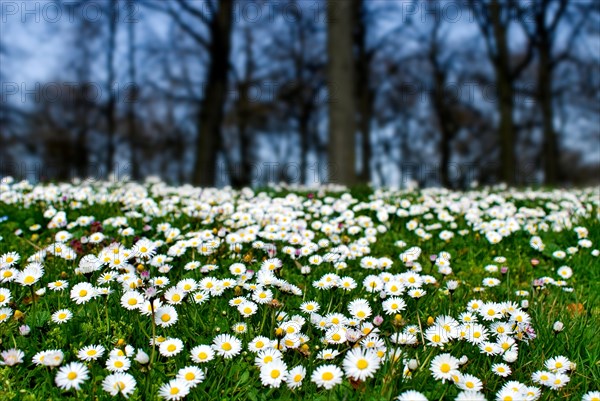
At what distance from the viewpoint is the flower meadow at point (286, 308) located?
6.63 ft

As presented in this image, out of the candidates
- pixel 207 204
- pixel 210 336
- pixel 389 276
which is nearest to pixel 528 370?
pixel 389 276

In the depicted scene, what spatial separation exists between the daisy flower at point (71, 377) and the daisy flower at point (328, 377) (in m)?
0.86

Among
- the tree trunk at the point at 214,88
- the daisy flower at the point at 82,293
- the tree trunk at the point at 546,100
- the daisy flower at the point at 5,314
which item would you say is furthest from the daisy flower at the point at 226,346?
the tree trunk at the point at 546,100

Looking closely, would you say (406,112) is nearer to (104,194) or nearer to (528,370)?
(104,194)

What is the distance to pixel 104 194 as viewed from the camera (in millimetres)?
4941

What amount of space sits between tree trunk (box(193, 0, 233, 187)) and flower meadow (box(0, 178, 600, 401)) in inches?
289

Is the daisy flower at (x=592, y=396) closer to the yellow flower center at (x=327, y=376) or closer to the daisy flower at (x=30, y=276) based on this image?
the yellow flower center at (x=327, y=376)

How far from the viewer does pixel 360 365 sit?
73.0 inches

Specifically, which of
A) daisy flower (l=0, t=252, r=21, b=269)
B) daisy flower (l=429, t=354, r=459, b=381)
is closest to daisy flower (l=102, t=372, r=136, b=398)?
daisy flower (l=429, t=354, r=459, b=381)

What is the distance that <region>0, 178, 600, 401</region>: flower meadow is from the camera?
6.63 feet

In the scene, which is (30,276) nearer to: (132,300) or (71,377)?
(132,300)

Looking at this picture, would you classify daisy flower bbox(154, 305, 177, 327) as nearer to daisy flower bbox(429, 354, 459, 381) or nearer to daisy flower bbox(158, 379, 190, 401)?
daisy flower bbox(158, 379, 190, 401)

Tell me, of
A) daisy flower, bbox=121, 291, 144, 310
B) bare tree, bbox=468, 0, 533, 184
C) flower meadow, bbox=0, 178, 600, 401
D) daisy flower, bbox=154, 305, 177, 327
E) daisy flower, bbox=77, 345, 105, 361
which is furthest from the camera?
bare tree, bbox=468, 0, 533, 184

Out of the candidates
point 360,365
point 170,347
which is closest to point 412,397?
point 360,365
